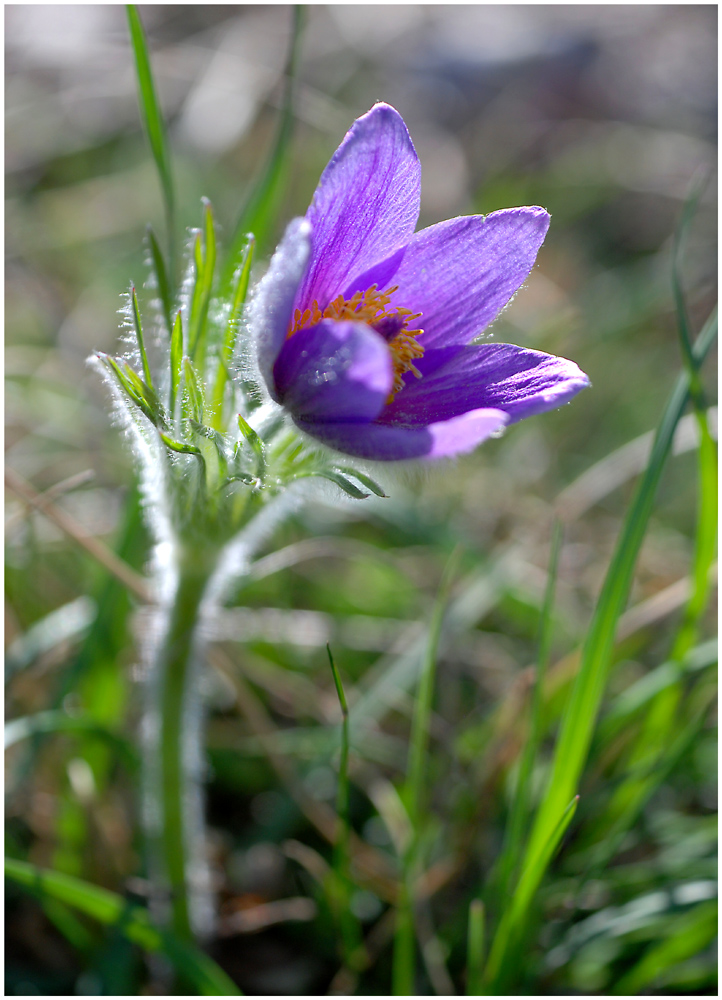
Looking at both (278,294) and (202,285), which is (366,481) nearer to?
(278,294)

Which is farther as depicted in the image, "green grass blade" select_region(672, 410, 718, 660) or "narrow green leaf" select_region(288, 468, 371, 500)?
"green grass blade" select_region(672, 410, 718, 660)

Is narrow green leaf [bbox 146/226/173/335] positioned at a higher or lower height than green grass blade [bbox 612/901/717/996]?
higher

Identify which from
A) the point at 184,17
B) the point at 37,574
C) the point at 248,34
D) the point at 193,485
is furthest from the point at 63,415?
the point at 184,17

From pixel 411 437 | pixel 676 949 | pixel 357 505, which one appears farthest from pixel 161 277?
pixel 676 949

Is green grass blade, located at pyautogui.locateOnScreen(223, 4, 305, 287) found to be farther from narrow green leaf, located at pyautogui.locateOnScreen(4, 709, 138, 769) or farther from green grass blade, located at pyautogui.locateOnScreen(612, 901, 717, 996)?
green grass blade, located at pyautogui.locateOnScreen(612, 901, 717, 996)

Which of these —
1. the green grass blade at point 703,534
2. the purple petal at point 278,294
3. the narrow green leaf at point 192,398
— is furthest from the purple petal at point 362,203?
the green grass blade at point 703,534

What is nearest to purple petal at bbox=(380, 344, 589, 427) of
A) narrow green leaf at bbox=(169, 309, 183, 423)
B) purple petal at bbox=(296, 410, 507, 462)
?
purple petal at bbox=(296, 410, 507, 462)

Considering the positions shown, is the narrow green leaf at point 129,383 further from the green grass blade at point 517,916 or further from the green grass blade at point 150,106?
the green grass blade at point 517,916
